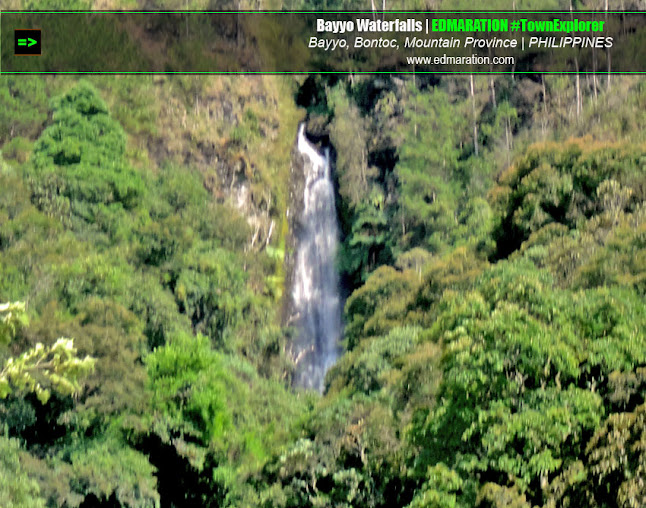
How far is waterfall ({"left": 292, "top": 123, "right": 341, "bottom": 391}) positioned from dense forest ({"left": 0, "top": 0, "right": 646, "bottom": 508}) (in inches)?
33.8

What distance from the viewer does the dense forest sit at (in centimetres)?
1188

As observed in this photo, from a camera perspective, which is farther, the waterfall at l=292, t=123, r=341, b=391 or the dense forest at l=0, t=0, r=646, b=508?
the waterfall at l=292, t=123, r=341, b=391

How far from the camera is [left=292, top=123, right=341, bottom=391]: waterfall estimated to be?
31922mm

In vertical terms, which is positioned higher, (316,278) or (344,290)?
(316,278)

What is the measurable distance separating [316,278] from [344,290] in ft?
4.73

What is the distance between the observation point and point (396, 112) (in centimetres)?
3656

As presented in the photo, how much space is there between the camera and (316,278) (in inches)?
Result: 1355

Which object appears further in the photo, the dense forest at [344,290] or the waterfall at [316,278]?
the waterfall at [316,278]

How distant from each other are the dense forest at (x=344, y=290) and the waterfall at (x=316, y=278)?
0.86 metres

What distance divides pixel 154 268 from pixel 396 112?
16695 millimetres

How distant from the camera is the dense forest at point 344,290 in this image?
1188 cm

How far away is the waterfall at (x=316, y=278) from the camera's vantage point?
31922mm

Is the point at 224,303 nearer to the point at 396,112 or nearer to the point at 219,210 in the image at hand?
the point at 219,210

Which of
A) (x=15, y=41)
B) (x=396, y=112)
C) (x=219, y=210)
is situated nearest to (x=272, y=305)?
(x=219, y=210)
